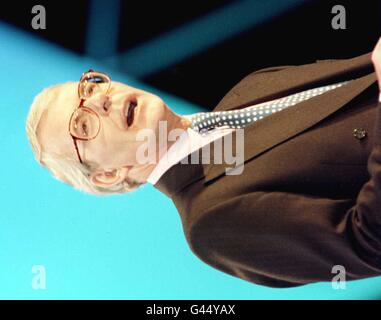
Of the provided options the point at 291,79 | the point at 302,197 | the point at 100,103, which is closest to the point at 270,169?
the point at 302,197

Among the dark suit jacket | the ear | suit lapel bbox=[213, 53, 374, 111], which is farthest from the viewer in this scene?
the ear

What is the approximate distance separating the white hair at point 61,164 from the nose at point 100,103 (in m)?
0.08

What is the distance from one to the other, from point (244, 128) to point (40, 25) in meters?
0.66

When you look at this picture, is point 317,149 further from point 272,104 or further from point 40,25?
point 40,25

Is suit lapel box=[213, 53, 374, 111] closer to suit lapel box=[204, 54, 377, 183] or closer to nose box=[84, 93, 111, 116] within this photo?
suit lapel box=[204, 54, 377, 183]

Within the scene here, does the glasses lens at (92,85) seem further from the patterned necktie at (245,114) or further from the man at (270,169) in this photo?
the patterned necktie at (245,114)

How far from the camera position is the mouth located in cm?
92

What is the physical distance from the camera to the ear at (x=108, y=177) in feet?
3.17

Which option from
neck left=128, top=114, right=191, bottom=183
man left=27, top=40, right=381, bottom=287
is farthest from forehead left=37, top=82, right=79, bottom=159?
neck left=128, top=114, right=191, bottom=183

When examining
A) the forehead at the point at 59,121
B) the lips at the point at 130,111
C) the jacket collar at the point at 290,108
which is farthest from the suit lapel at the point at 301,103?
the forehead at the point at 59,121

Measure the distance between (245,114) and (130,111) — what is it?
195mm
